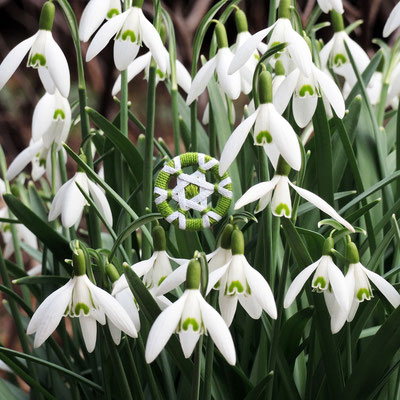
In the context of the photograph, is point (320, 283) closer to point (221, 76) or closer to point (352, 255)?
point (352, 255)

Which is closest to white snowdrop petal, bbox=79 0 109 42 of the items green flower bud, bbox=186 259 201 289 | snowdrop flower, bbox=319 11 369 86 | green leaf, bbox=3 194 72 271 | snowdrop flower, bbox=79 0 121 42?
snowdrop flower, bbox=79 0 121 42

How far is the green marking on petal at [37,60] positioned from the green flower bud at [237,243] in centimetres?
34

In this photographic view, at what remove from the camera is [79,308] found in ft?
2.33

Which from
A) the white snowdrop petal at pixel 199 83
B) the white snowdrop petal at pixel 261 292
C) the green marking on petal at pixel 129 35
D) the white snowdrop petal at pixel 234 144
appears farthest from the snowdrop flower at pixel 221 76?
the white snowdrop petal at pixel 261 292

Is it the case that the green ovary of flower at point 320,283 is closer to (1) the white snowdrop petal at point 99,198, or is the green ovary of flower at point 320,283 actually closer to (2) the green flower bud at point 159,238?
(2) the green flower bud at point 159,238

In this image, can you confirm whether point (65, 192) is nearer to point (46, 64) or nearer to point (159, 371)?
point (46, 64)

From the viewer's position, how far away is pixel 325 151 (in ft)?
3.26

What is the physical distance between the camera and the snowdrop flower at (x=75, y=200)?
906mm

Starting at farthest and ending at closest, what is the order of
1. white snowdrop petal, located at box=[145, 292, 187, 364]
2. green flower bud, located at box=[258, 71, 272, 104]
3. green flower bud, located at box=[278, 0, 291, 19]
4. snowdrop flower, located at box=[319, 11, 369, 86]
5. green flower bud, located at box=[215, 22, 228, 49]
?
1. snowdrop flower, located at box=[319, 11, 369, 86]
2. green flower bud, located at box=[215, 22, 228, 49]
3. green flower bud, located at box=[278, 0, 291, 19]
4. green flower bud, located at box=[258, 71, 272, 104]
5. white snowdrop petal, located at box=[145, 292, 187, 364]

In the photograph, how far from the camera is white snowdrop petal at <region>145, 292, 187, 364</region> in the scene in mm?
624

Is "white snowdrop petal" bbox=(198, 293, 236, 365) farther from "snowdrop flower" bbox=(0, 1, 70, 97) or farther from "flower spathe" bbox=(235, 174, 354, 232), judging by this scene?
"snowdrop flower" bbox=(0, 1, 70, 97)

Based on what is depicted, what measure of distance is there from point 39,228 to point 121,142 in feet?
0.57

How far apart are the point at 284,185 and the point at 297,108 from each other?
0.13 meters

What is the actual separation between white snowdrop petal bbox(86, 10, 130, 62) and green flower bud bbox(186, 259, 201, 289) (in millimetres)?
316
